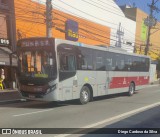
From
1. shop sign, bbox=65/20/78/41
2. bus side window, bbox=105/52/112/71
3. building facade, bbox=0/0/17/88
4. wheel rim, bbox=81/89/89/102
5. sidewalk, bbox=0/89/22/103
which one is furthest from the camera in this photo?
shop sign, bbox=65/20/78/41

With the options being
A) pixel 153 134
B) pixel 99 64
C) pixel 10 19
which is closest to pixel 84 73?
pixel 99 64

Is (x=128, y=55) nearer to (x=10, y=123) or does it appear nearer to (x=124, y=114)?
(x=124, y=114)

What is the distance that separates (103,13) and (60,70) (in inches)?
1042

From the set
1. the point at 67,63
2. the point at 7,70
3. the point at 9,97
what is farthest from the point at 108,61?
the point at 7,70

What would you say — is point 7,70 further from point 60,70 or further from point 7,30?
point 60,70

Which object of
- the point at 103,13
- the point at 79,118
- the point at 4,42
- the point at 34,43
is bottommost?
the point at 79,118

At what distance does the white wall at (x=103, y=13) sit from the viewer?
31.4m

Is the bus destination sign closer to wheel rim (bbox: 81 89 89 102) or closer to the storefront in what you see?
wheel rim (bbox: 81 89 89 102)

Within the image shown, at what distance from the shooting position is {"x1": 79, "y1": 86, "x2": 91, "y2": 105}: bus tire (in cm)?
1564

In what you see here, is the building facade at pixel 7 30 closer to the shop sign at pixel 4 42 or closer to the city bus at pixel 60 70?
the shop sign at pixel 4 42

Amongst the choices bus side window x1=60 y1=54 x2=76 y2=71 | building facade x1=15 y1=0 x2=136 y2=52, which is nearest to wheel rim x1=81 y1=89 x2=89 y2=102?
bus side window x1=60 y1=54 x2=76 y2=71

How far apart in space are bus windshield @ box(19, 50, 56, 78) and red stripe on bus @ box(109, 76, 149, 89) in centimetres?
551

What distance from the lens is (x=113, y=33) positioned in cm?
4247

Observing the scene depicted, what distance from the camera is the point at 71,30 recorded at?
1228 inches
